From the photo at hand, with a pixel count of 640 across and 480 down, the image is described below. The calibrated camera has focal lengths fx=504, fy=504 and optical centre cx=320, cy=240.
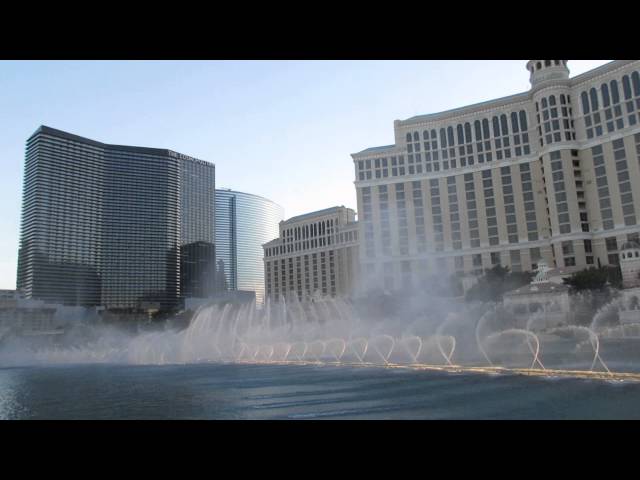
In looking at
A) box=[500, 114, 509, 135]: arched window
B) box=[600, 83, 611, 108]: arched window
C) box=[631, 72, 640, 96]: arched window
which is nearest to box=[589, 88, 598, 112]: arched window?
box=[600, 83, 611, 108]: arched window

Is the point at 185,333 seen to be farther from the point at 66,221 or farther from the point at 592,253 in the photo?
the point at 66,221

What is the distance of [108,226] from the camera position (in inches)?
5822

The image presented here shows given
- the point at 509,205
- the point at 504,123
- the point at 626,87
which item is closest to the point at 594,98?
the point at 626,87

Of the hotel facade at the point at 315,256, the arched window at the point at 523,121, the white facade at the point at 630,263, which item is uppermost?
the arched window at the point at 523,121

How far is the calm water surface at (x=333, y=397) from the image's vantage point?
1836cm

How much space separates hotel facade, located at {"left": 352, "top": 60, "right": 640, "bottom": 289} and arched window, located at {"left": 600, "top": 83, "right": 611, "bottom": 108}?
5.4 inches

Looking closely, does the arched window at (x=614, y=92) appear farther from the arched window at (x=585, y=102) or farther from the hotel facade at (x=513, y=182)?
the arched window at (x=585, y=102)

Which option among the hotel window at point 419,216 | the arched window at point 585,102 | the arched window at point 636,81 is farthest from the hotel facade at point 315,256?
the arched window at point 636,81

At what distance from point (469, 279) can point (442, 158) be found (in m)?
23.2

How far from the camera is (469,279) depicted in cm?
8362

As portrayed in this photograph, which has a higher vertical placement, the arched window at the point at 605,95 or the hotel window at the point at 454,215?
the arched window at the point at 605,95

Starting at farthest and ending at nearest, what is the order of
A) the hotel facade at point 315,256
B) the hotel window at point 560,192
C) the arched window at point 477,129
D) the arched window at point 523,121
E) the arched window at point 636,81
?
the hotel facade at point 315,256
the arched window at point 477,129
the arched window at point 523,121
the hotel window at point 560,192
the arched window at point 636,81

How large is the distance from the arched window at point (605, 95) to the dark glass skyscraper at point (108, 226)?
122472 millimetres
